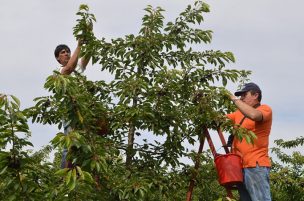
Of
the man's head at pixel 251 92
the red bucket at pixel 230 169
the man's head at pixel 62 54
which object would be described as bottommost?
the red bucket at pixel 230 169

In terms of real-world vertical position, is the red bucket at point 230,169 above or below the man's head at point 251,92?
below

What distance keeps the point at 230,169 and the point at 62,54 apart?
312cm

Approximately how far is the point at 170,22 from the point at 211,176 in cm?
227

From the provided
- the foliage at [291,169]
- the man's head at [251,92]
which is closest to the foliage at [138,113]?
the man's head at [251,92]

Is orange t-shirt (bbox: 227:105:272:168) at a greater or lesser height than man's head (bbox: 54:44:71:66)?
lesser

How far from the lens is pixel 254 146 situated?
541 centimetres

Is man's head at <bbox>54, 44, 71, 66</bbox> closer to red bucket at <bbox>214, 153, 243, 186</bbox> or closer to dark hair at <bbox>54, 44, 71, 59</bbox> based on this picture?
dark hair at <bbox>54, 44, 71, 59</bbox>

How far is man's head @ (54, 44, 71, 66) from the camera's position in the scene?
6.88m

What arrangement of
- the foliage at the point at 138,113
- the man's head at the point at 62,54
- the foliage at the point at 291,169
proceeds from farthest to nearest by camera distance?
the foliage at the point at 291,169 → the man's head at the point at 62,54 → the foliage at the point at 138,113

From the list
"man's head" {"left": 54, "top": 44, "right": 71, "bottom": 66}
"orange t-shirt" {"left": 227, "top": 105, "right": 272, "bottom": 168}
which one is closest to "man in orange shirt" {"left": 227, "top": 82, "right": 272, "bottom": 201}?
"orange t-shirt" {"left": 227, "top": 105, "right": 272, "bottom": 168}

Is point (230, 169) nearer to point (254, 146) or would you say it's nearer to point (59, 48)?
point (254, 146)

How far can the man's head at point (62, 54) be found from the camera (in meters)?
6.88

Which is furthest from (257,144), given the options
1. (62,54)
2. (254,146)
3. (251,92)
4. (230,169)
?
(62,54)

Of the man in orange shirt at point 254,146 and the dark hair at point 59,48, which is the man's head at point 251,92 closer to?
the man in orange shirt at point 254,146
